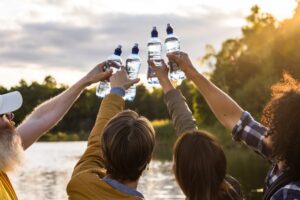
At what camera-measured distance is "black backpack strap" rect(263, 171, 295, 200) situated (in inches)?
93.6

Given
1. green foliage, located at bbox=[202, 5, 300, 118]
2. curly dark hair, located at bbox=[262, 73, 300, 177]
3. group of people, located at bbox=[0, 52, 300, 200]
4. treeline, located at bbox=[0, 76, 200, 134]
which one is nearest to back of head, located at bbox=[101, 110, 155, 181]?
group of people, located at bbox=[0, 52, 300, 200]

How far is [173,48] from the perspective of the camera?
10.5 feet

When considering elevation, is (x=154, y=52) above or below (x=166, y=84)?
above

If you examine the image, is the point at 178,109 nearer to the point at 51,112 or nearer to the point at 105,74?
the point at 105,74

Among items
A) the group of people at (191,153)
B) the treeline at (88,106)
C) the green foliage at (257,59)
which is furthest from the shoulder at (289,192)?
the treeline at (88,106)

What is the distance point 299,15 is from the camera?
31.7 m

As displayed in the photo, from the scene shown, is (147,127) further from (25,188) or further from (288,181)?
(25,188)

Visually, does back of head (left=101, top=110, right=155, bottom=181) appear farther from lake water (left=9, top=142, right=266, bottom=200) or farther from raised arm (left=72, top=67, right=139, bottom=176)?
lake water (left=9, top=142, right=266, bottom=200)

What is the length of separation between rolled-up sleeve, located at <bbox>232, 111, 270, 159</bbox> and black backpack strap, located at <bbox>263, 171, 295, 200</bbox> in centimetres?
23

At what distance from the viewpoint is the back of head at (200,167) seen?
97.3 inches

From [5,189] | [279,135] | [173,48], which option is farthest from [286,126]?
[5,189]

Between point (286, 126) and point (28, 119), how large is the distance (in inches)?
45.7

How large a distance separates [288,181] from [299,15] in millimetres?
30099

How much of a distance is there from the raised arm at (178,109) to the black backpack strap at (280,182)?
49 centimetres
